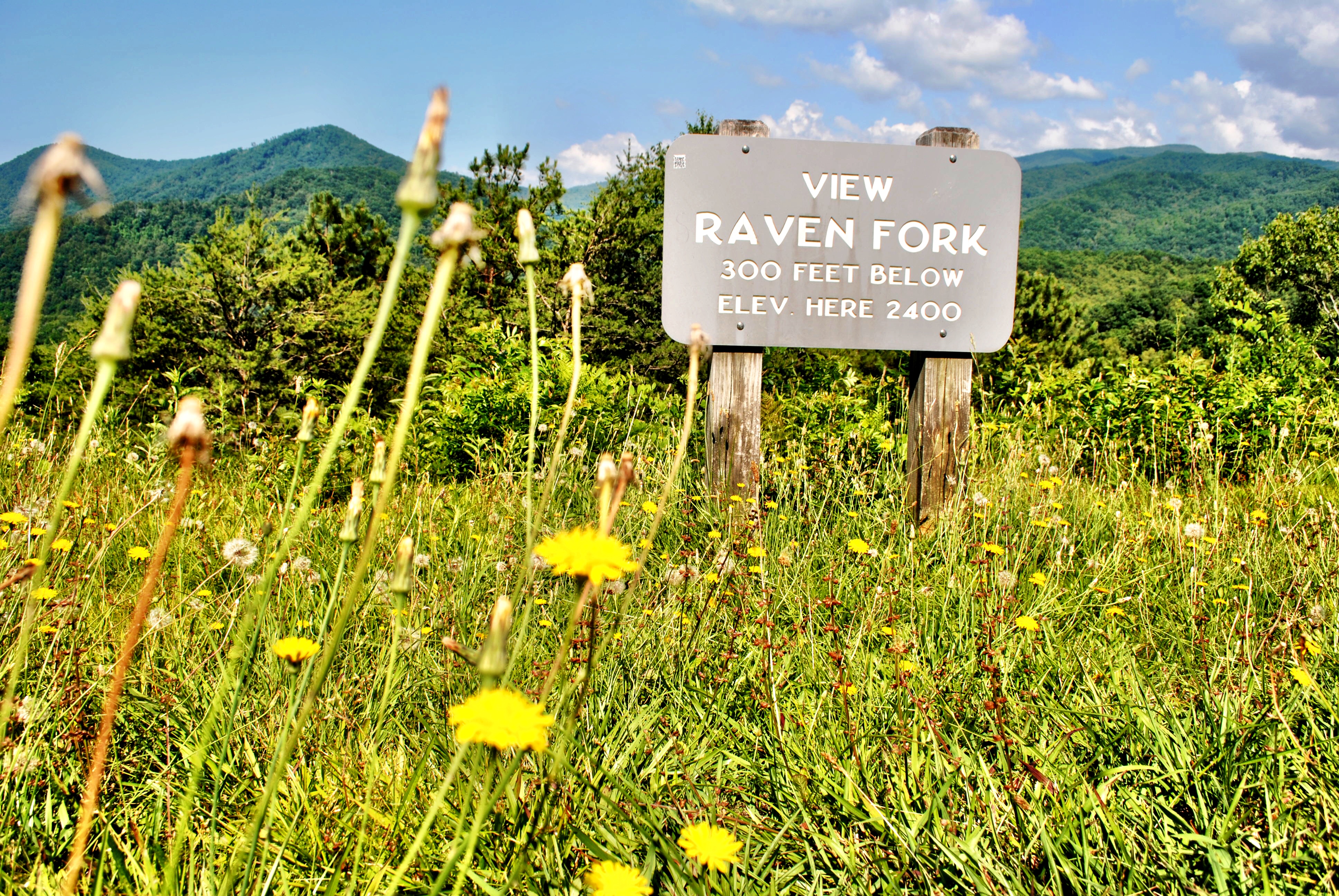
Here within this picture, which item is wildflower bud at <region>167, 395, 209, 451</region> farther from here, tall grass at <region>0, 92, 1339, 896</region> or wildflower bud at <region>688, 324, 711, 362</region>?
wildflower bud at <region>688, 324, 711, 362</region>

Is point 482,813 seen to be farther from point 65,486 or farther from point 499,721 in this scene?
point 65,486

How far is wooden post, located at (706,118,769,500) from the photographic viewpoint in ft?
11.1

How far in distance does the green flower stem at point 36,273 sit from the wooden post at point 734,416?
2954 millimetres

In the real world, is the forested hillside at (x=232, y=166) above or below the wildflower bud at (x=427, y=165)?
above

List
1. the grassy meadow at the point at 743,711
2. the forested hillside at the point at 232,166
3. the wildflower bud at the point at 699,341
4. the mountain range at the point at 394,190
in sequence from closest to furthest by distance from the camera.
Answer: the wildflower bud at the point at 699,341 → the grassy meadow at the point at 743,711 → the mountain range at the point at 394,190 → the forested hillside at the point at 232,166

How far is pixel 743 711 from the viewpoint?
68.3 inches

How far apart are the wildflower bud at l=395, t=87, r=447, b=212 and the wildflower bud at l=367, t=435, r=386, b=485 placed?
360mm

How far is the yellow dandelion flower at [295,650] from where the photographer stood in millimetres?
893

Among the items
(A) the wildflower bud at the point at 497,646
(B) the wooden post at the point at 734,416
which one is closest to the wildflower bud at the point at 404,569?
(A) the wildflower bud at the point at 497,646

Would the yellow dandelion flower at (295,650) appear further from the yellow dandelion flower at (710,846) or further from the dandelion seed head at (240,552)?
the dandelion seed head at (240,552)

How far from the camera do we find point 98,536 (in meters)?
2.43

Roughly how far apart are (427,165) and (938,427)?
129 inches

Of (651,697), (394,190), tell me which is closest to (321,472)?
(651,697)

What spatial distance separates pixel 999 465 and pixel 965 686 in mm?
2087
